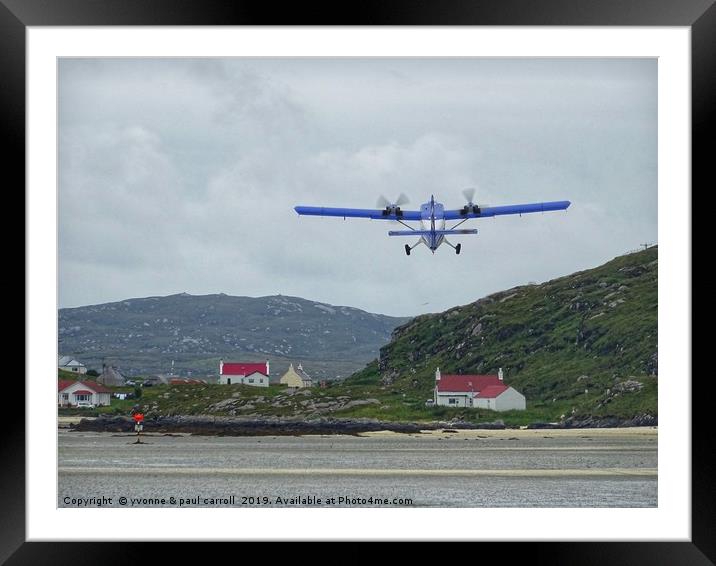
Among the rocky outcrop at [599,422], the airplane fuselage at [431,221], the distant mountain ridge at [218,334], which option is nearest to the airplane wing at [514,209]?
the airplane fuselage at [431,221]

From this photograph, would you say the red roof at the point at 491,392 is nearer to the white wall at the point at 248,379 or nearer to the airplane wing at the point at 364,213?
the white wall at the point at 248,379

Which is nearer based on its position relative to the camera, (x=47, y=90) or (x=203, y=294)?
(x=47, y=90)

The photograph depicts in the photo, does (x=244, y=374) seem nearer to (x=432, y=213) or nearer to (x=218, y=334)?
(x=218, y=334)

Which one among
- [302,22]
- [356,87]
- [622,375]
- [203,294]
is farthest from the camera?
[203,294]

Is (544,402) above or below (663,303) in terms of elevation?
below

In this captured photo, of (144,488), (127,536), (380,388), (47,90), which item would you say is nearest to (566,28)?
(47,90)

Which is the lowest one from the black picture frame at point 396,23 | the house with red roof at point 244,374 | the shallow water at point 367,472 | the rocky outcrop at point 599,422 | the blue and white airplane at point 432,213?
the rocky outcrop at point 599,422

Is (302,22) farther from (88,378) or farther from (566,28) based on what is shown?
(88,378)

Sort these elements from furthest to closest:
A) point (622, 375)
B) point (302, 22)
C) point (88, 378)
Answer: point (88, 378) < point (622, 375) < point (302, 22)
